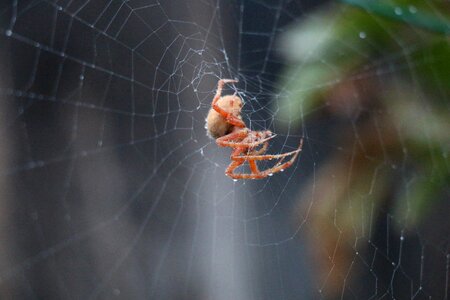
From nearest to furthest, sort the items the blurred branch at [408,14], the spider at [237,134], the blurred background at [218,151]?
the blurred branch at [408,14], the blurred background at [218,151], the spider at [237,134]

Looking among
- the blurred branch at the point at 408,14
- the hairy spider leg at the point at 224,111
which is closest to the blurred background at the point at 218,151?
the blurred branch at the point at 408,14

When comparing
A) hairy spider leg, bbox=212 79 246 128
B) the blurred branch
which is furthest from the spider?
the blurred branch

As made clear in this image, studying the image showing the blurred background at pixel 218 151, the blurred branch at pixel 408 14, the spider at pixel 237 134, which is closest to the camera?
the blurred branch at pixel 408 14

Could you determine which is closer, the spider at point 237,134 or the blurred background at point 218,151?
the blurred background at point 218,151

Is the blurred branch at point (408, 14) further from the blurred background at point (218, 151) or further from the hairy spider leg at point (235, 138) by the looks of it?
the hairy spider leg at point (235, 138)

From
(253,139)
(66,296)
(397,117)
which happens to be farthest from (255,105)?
(66,296)

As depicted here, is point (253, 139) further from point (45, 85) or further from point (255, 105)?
point (45, 85)

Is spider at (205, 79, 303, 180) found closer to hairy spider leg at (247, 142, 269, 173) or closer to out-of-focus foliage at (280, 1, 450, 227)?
hairy spider leg at (247, 142, 269, 173)
